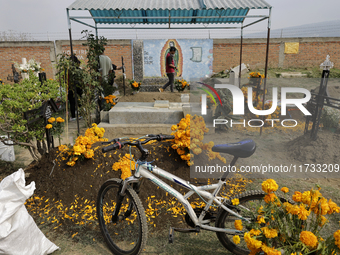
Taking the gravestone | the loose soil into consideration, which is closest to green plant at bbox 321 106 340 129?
the loose soil

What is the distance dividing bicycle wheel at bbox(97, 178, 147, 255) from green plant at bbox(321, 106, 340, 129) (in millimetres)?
4829

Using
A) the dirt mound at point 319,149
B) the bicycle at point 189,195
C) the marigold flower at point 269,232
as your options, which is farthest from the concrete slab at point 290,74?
the marigold flower at point 269,232

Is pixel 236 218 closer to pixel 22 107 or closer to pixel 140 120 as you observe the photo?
pixel 22 107

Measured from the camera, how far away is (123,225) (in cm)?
262

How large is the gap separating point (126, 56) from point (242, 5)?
9236mm

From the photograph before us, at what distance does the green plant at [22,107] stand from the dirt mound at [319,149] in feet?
15.4

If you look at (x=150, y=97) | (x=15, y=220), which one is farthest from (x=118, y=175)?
(x=150, y=97)

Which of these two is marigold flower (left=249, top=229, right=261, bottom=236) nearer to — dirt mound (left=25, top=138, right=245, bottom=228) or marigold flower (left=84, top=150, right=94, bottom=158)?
dirt mound (left=25, top=138, right=245, bottom=228)

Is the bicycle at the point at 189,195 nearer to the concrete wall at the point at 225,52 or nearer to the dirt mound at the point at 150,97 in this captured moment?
the dirt mound at the point at 150,97

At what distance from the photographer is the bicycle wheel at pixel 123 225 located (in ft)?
6.55

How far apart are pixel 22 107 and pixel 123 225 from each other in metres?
2.24

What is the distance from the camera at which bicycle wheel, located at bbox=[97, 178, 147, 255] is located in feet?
6.55

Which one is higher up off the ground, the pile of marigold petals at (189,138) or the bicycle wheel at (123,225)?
the pile of marigold petals at (189,138)

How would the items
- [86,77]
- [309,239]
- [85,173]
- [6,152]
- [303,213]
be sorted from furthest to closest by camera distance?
[86,77]
[6,152]
[85,173]
[303,213]
[309,239]
